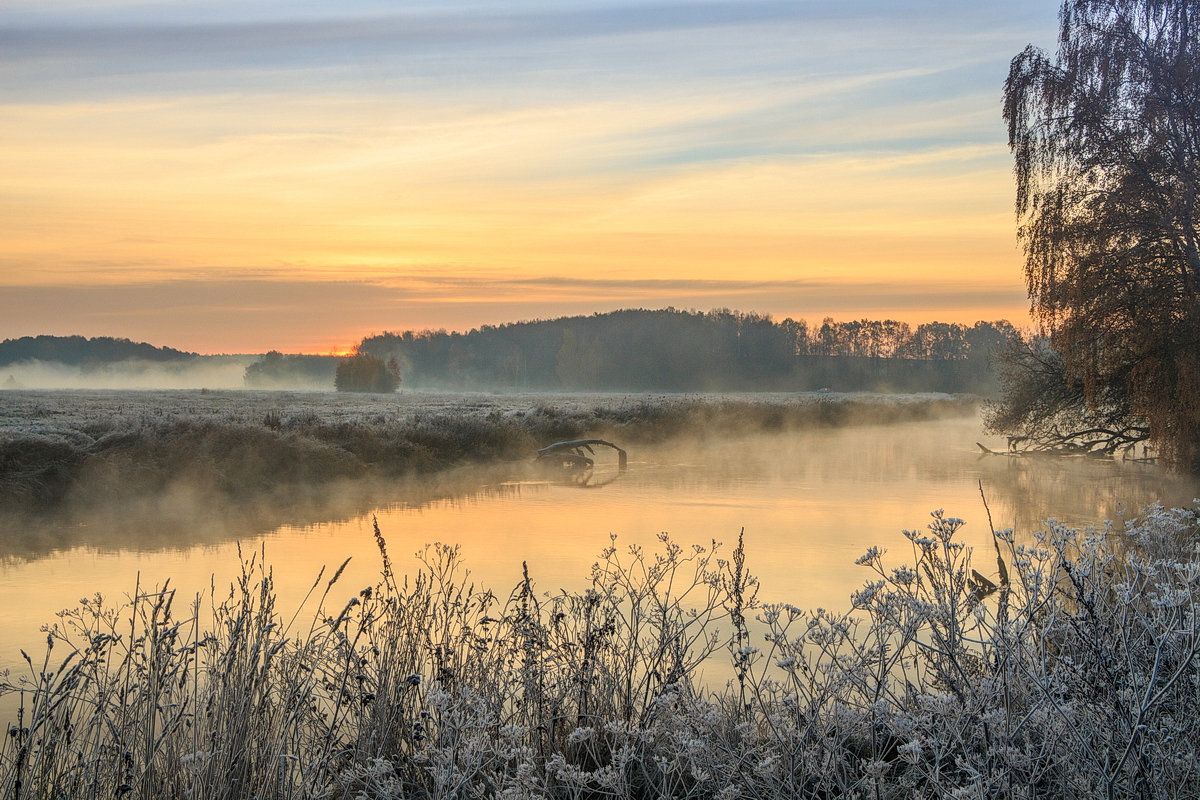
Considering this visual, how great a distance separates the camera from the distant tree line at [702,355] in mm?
127312

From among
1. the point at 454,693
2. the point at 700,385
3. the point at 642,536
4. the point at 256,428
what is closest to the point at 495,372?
the point at 700,385

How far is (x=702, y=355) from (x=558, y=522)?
119 metres

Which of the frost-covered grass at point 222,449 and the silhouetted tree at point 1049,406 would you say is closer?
the frost-covered grass at point 222,449

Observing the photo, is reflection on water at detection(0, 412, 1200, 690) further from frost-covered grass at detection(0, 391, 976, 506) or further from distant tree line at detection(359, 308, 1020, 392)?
distant tree line at detection(359, 308, 1020, 392)

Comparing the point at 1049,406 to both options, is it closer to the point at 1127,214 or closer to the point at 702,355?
the point at 1127,214

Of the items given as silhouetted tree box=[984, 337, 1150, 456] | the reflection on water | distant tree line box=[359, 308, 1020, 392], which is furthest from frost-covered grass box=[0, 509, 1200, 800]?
distant tree line box=[359, 308, 1020, 392]

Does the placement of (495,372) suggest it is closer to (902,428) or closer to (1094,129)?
(902,428)

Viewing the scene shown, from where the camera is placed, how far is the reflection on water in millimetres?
11695

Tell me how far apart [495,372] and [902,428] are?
3812 inches

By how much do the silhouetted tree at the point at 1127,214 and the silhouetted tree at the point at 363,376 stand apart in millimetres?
93488

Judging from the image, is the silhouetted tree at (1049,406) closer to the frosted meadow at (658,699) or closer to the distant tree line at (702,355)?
the frosted meadow at (658,699)

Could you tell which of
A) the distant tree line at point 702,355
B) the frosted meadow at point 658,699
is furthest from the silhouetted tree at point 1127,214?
the distant tree line at point 702,355

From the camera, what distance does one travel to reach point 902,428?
51.4 meters

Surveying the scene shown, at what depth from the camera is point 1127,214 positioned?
53.1 feet
